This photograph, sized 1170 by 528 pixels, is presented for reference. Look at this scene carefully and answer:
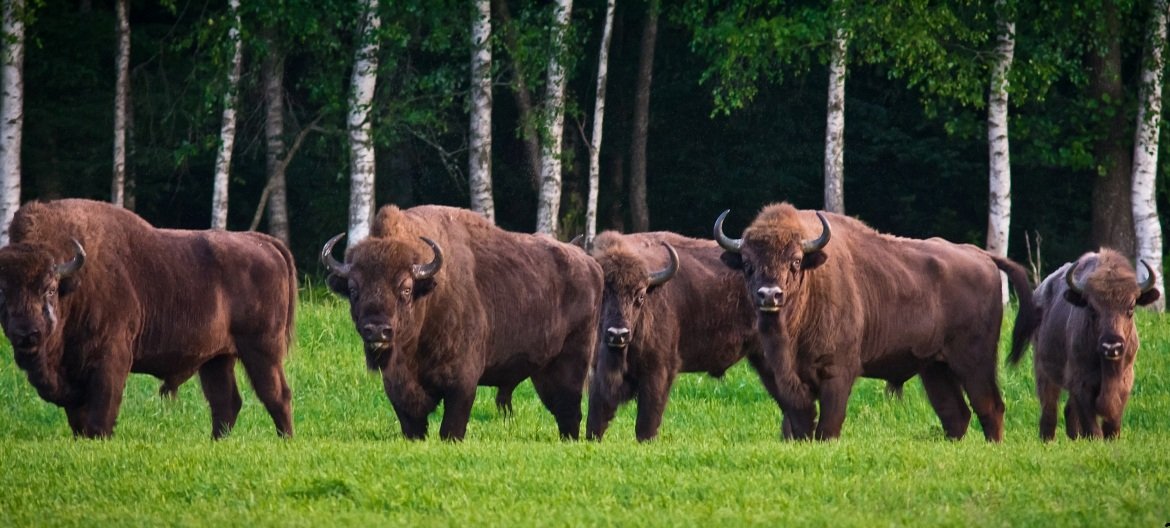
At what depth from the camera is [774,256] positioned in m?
13.2

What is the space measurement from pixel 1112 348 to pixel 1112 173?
56.2 feet

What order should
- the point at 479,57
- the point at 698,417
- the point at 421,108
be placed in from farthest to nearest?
the point at 421,108 → the point at 479,57 → the point at 698,417

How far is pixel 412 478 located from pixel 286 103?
79.7ft

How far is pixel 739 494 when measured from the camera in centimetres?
965

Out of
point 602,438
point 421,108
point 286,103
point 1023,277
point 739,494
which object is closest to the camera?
point 739,494

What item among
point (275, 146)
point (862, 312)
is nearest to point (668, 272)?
point (862, 312)

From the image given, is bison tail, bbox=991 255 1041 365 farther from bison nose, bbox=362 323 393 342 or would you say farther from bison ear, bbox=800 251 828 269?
bison nose, bbox=362 323 393 342

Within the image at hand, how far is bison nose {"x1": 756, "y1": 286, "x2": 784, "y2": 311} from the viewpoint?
13.0m

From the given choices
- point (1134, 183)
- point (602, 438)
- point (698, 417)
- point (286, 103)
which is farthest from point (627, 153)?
point (602, 438)

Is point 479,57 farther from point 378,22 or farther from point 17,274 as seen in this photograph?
point 17,274

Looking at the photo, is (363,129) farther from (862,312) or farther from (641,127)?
(862,312)

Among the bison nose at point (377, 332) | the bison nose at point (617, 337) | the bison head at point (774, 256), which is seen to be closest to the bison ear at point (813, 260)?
the bison head at point (774, 256)

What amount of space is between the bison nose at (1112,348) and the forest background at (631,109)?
1086 cm

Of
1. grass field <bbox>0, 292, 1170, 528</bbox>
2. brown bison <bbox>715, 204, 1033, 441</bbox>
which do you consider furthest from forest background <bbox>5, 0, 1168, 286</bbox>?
grass field <bbox>0, 292, 1170, 528</bbox>
